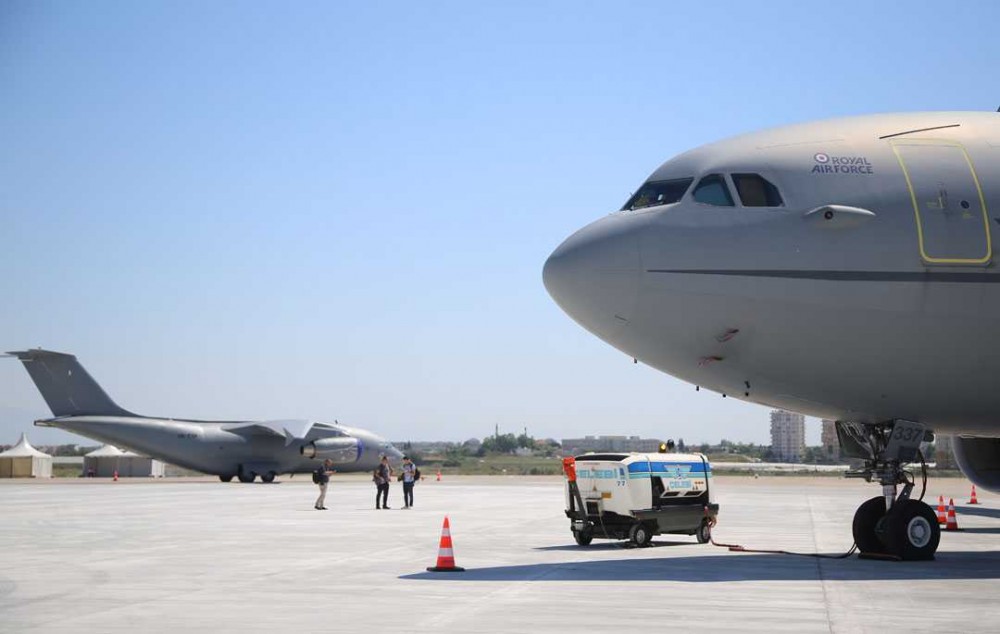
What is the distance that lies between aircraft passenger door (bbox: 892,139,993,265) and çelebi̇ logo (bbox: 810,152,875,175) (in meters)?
0.46

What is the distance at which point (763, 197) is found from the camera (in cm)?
1432

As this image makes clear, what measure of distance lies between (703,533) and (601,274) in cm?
800

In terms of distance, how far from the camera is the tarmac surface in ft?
34.0

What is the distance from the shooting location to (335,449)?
57719mm

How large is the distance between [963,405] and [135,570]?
36.0 ft

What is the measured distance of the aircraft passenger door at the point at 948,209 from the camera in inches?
548

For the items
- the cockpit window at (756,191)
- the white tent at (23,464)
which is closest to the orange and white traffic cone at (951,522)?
the cockpit window at (756,191)

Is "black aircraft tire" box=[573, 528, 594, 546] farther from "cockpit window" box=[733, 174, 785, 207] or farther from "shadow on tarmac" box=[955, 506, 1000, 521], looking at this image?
"shadow on tarmac" box=[955, 506, 1000, 521]

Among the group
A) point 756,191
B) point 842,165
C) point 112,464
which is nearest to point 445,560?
point 756,191

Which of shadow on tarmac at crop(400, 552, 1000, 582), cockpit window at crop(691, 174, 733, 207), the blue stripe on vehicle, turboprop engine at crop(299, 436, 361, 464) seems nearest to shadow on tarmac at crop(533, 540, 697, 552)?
the blue stripe on vehicle

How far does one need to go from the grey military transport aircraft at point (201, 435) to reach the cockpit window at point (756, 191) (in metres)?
43.3

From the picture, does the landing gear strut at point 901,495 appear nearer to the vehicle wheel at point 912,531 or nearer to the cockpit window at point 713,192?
the vehicle wheel at point 912,531

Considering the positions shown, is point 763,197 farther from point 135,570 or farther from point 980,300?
point 135,570

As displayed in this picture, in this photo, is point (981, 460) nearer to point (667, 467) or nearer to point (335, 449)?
point (667, 467)
